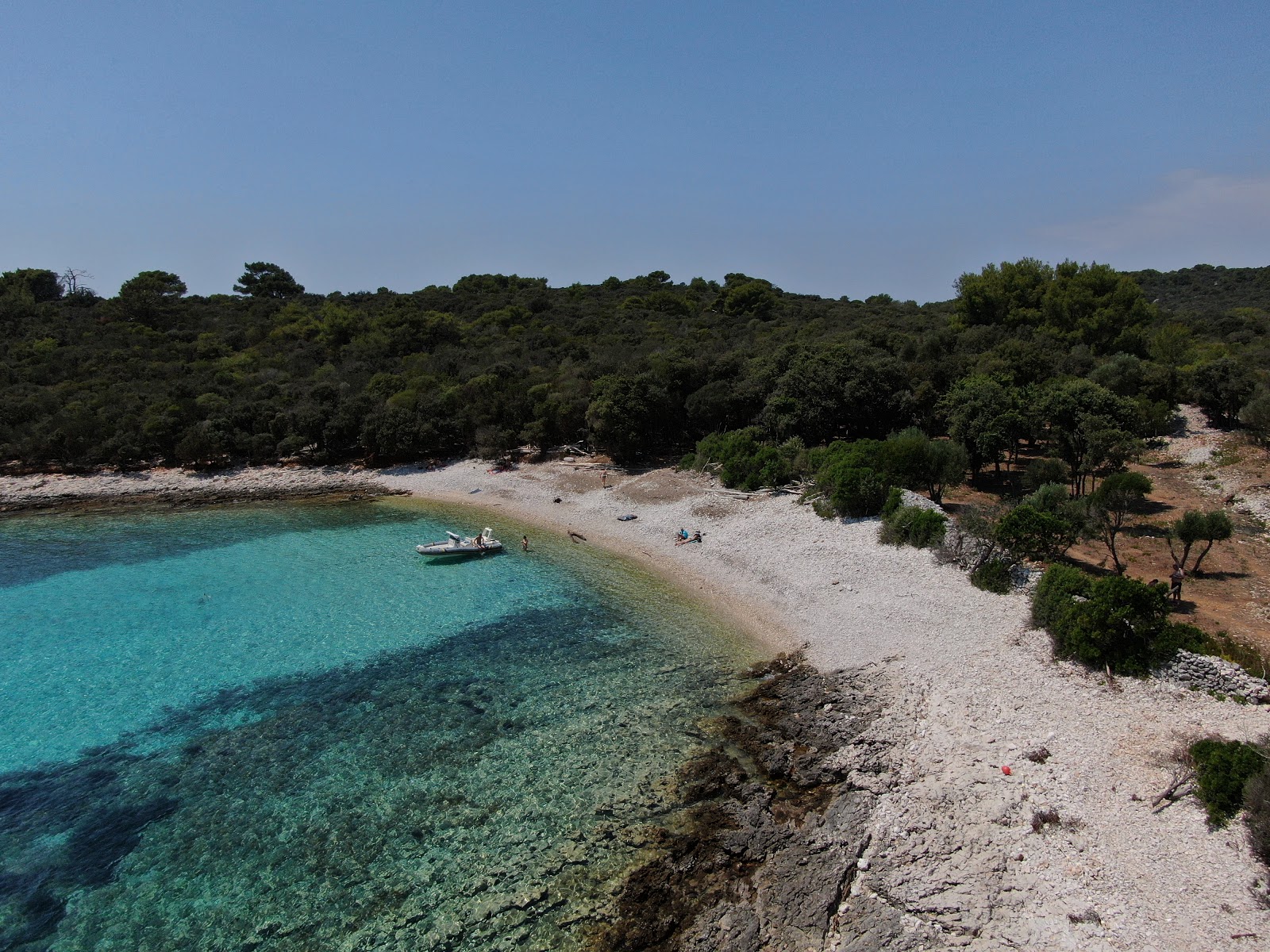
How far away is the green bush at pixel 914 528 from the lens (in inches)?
911

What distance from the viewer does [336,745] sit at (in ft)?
51.8

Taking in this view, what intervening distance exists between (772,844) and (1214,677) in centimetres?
1096

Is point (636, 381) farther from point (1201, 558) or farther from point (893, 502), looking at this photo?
→ point (1201, 558)

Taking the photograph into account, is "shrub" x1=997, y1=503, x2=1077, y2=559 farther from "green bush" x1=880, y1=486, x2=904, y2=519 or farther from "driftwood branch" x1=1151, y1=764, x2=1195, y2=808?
"driftwood branch" x1=1151, y1=764, x2=1195, y2=808

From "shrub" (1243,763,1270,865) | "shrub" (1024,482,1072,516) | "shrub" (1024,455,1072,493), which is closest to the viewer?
"shrub" (1243,763,1270,865)

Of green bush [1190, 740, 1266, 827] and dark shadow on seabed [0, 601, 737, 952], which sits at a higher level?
green bush [1190, 740, 1266, 827]

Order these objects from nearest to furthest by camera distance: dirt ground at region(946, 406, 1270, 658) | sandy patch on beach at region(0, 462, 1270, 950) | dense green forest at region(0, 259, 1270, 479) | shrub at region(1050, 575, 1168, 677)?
sandy patch on beach at region(0, 462, 1270, 950), shrub at region(1050, 575, 1168, 677), dirt ground at region(946, 406, 1270, 658), dense green forest at region(0, 259, 1270, 479)

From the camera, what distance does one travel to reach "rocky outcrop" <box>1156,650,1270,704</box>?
1367cm

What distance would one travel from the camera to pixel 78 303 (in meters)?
82.1

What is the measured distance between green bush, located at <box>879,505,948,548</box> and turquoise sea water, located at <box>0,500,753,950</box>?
27.9ft

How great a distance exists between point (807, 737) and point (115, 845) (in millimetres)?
14944

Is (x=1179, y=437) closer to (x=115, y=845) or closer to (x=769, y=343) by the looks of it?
(x=769, y=343)

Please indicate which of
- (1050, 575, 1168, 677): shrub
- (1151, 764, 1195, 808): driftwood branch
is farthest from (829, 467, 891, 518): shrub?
(1151, 764, 1195, 808): driftwood branch

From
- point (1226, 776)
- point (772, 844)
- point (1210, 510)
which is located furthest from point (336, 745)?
point (1210, 510)
